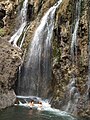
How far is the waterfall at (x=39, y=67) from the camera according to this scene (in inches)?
992

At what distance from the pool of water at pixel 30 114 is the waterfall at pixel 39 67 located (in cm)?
395

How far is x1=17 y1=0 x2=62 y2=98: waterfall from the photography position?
25.2 m

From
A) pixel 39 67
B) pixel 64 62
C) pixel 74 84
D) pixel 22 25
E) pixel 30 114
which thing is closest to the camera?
pixel 30 114

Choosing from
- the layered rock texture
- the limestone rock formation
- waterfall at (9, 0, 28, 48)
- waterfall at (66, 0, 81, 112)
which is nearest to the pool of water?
waterfall at (66, 0, 81, 112)

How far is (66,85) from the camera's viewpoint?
885 inches

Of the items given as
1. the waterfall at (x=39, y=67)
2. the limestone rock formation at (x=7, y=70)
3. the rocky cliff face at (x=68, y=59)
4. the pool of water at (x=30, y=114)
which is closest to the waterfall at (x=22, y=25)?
the waterfall at (x=39, y=67)

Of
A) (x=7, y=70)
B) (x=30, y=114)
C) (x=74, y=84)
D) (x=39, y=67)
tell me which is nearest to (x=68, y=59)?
(x=74, y=84)

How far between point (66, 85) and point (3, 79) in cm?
438

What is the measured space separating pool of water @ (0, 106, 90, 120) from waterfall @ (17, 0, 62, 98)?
3.95 meters

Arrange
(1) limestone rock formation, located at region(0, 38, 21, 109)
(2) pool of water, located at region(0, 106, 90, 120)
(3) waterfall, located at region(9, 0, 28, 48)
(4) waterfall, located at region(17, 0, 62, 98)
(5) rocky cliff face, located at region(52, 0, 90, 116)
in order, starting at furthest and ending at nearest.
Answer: (3) waterfall, located at region(9, 0, 28, 48) < (4) waterfall, located at region(17, 0, 62, 98) < (1) limestone rock formation, located at region(0, 38, 21, 109) < (5) rocky cliff face, located at region(52, 0, 90, 116) < (2) pool of water, located at region(0, 106, 90, 120)

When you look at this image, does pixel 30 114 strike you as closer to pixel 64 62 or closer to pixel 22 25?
pixel 64 62

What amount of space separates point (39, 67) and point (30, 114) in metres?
6.89

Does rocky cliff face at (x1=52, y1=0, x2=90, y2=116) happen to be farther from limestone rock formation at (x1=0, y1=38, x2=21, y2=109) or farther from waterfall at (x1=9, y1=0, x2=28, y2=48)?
waterfall at (x1=9, y1=0, x2=28, y2=48)

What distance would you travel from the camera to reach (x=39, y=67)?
2595 cm
